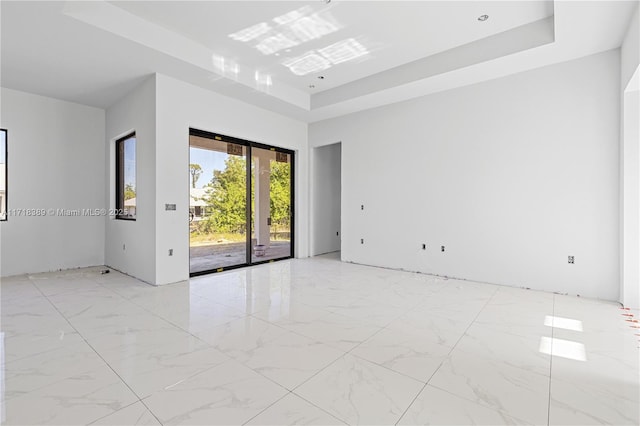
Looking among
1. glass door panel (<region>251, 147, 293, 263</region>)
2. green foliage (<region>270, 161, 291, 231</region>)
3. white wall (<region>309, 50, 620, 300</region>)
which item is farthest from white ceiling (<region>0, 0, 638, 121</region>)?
green foliage (<region>270, 161, 291, 231</region>)

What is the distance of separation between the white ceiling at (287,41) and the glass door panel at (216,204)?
103cm

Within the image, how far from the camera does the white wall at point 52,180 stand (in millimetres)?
5078

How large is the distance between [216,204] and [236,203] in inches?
14.2

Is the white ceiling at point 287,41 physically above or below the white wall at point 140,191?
above

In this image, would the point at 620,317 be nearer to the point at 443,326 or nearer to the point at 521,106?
the point at 443,326

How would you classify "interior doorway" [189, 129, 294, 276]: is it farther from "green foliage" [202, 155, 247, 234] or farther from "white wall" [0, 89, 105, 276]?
"white wall" [0, 89, 105, 276]

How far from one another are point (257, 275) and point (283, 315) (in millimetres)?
2004

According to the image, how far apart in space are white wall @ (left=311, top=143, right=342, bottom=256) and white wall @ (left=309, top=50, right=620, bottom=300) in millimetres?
1308

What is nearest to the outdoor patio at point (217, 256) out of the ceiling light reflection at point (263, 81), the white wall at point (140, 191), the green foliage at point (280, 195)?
the white wall at point (140, 191)

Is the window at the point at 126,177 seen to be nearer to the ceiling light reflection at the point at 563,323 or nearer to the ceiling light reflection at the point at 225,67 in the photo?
the ceiling light reflection at the point at 225,67

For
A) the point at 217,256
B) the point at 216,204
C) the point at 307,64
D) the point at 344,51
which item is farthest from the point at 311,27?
the point at 217,256

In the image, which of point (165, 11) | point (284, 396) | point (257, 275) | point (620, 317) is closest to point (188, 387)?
point (284, 396)

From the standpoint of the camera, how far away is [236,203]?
5.68 meters

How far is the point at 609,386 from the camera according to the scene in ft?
6.46
